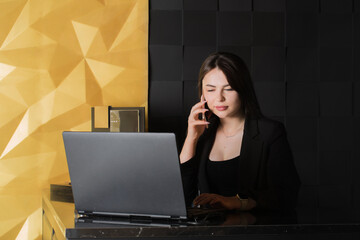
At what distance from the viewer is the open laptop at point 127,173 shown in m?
1.51

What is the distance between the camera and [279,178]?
6.89ft

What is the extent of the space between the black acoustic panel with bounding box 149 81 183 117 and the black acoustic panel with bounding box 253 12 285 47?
69cm

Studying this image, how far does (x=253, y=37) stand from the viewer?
11.3 feet

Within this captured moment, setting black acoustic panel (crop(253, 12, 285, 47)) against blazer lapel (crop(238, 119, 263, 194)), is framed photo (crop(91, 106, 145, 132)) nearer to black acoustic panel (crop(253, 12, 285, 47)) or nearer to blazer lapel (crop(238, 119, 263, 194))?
blazer lapel (crop(238, 119, 263, 194))

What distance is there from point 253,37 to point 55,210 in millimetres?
2114

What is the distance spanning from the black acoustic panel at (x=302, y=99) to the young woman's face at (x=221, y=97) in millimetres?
1010

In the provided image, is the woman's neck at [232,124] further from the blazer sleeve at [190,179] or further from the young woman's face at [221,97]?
the blazer sleeve at [190,179]

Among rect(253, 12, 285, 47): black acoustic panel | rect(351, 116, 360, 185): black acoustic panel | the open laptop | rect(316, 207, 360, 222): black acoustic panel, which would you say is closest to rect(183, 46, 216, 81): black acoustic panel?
rect(253, 12, 285, 47): black acoustic panel

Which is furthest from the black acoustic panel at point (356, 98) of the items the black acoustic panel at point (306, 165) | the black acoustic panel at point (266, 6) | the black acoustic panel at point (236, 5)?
the black acoustic panel at point (236, 5)

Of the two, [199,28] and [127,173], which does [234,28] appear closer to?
[199,28]

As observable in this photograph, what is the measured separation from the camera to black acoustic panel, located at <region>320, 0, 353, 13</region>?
138 inches

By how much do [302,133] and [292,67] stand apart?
50 centimetres

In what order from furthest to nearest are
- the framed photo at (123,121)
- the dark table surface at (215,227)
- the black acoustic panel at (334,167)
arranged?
the black acoustic panel at (334,167)
the framed photo at (123,121)
the dark table surface at (215,227)

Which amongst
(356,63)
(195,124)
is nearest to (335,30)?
(356,63)
